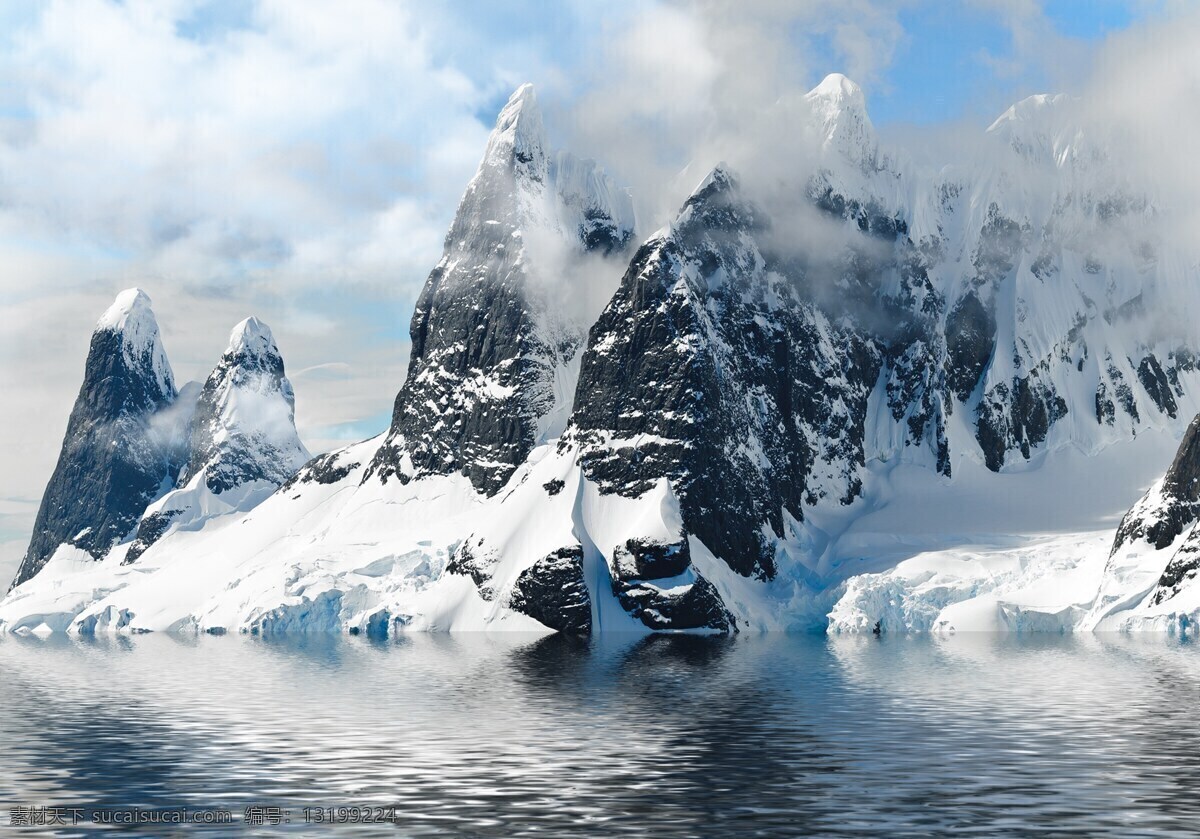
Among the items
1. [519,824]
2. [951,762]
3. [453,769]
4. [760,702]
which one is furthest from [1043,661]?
[519,824]

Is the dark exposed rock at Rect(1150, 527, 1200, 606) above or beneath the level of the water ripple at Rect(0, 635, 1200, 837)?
above

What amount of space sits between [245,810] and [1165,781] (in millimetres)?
36290

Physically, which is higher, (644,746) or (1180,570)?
(1180,570)

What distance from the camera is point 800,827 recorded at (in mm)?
47312

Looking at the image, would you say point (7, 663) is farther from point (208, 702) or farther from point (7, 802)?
point (7, 802)

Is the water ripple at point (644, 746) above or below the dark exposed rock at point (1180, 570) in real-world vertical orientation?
below

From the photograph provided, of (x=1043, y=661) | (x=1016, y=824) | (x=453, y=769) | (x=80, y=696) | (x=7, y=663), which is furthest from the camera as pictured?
(x=7, y=663)

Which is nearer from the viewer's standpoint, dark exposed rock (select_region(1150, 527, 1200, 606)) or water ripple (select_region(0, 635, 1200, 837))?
water ripple (select_region(0, 635, 1200, 837))

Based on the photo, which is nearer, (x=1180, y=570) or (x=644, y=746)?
(x=644, y=746)

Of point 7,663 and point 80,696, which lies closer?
point 80,696

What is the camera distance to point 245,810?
5203cm

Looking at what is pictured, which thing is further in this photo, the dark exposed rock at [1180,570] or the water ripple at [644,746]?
the dark exposed rock at [1180,570]

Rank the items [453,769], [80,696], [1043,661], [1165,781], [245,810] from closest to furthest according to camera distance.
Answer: [245,810]
[1165,781]
[453,769]
[80,696]
[1043,661]

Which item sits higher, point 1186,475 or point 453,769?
point 1186,475
